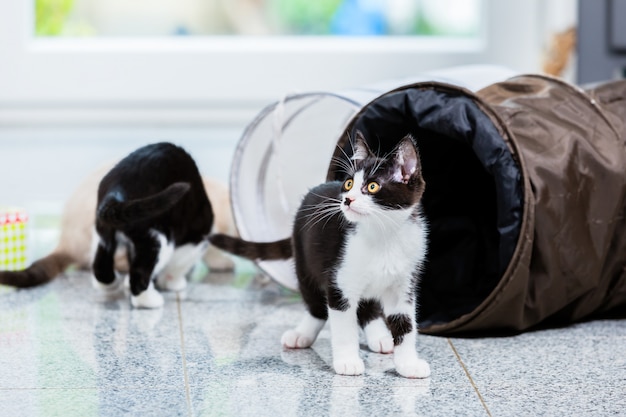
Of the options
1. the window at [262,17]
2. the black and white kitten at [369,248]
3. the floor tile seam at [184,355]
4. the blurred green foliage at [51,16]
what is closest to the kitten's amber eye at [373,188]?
the black and white kitten at [369,248]

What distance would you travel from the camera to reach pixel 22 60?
133 inches

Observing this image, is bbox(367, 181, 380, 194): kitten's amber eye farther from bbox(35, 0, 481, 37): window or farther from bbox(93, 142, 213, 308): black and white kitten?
bbox(35, 0, 481, 37): window

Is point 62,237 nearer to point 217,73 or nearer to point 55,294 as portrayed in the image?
point 55,294

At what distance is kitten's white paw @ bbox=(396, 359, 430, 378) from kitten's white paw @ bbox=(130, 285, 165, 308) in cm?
64

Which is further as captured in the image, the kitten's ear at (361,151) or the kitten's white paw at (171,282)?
the kitten's white paw at (171,282)

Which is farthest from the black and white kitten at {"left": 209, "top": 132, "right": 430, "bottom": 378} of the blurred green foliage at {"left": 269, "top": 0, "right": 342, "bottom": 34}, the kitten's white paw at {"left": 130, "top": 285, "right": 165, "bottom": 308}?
the blurred green foliage at {"left": 269, "top": 0, "right": 342, "bottom": 34}

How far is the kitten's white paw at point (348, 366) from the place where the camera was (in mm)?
1521

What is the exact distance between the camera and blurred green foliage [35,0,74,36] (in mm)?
3445

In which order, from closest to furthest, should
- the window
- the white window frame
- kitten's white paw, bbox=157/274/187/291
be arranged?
kitten's white paw, bbox=157/274/187/291 < the white window frame < the window

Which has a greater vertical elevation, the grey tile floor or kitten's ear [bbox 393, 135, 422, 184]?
kitten's ear [bbox 393, 135, 422, 184]

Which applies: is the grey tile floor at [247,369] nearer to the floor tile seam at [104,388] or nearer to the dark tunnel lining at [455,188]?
the floor tile seam at [104,388]

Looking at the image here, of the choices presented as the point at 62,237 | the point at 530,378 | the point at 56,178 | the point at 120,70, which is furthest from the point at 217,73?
the point at 530,378

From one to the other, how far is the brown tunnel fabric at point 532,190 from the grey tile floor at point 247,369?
79 millimetres

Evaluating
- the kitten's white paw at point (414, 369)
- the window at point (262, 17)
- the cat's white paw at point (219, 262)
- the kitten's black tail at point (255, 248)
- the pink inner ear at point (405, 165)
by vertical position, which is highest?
the window at point (262, 17)
